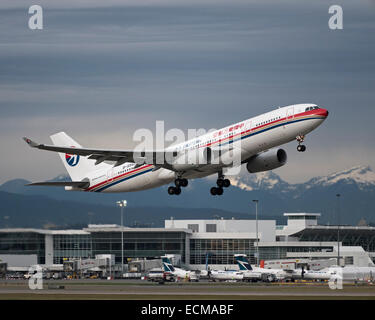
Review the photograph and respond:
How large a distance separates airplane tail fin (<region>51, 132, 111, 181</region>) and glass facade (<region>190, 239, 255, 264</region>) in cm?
8943

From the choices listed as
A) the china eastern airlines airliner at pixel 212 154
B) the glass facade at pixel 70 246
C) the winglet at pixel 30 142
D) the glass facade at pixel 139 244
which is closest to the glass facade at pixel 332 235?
the glass facade at pixel 139 244

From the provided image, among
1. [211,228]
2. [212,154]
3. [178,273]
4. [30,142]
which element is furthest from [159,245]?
[30,142]

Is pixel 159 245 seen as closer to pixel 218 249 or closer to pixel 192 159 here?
pixel 218 249

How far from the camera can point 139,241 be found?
178 meters

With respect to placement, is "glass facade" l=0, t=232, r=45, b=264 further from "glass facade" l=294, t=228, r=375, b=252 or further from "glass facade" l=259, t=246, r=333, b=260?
"glass facade" l=294, t=228, r=375, b=252

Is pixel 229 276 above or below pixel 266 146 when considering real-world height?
below

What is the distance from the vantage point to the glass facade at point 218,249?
7156 inches

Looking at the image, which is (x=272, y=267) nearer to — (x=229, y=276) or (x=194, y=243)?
(x=229, y=276)

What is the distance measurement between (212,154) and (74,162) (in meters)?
27.9

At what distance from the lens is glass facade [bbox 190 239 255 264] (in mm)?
181750

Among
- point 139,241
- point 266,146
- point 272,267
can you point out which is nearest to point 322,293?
point 266,146

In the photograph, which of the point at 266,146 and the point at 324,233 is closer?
the point at 266,146

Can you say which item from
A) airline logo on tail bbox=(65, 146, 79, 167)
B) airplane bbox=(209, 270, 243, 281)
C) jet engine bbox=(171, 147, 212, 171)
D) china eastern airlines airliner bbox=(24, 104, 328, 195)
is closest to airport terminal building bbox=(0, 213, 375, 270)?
airplane bbox=(209, 270, 243, 281)
